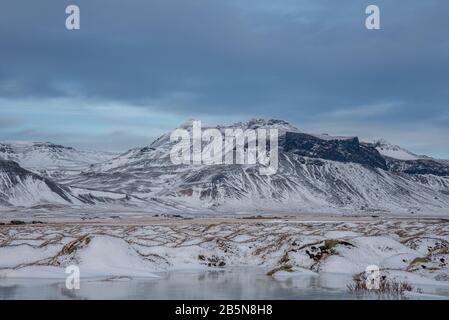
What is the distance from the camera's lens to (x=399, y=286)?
3061cm

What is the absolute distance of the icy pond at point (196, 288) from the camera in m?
28.4

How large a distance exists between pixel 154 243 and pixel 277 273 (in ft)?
59.0

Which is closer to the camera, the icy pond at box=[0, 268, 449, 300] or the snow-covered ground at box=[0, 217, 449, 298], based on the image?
the icy pond at box=[0, 268, 449, 300]

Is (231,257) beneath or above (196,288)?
beneath

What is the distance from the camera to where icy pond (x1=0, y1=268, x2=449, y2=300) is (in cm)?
2841

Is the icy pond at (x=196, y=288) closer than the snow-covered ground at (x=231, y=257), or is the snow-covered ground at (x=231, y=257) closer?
the icy pond at (x=196, y=288)

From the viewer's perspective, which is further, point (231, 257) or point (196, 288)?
point (231, 257)

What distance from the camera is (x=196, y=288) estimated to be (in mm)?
32406

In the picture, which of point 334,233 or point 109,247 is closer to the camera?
point 109,247
